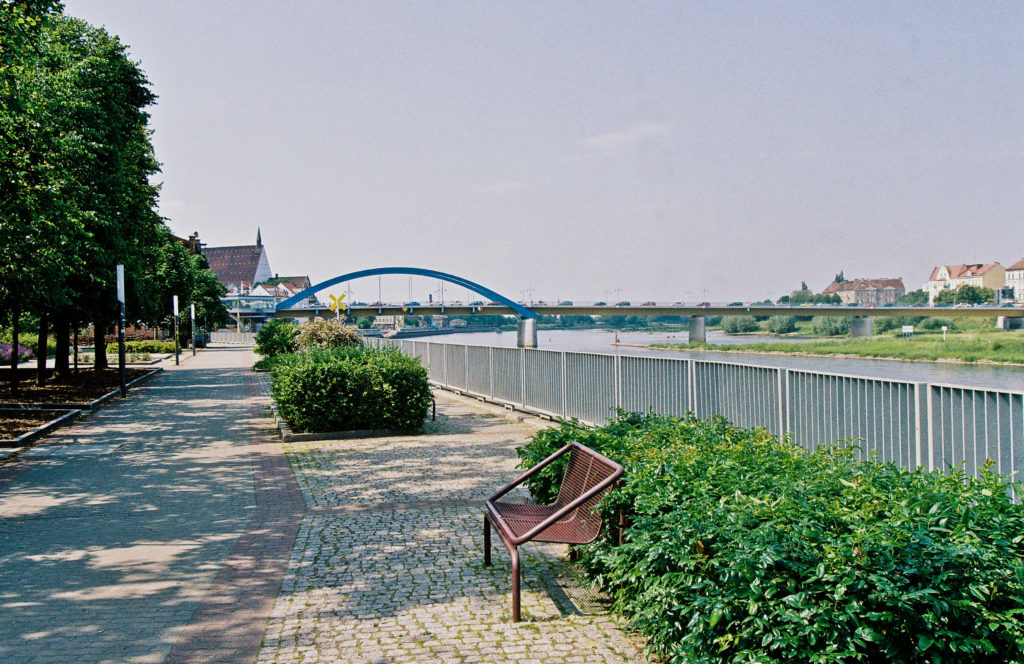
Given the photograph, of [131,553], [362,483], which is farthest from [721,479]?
[362,483]

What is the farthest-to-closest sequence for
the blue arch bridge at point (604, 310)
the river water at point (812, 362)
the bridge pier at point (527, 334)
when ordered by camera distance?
the blue arch bridge at point (604, 310) < the bridge pier at point (527, 334) < the river water at point (812, 362)

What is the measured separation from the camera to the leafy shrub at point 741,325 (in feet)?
247

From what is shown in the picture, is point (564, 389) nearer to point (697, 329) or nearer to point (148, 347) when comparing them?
point (148, 347)

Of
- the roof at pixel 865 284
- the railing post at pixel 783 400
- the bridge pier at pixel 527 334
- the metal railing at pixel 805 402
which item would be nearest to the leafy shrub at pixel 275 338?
the metal railing at pixel 805 402

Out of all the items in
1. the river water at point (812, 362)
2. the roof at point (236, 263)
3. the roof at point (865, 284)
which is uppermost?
the roof at point (236, 263)

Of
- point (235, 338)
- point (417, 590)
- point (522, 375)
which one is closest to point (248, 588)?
point (417, 590)

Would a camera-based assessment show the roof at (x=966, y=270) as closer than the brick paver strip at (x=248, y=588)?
No

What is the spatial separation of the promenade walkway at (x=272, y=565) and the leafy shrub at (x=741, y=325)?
67765mm

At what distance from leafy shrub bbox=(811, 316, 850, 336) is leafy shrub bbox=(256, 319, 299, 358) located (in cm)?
4654

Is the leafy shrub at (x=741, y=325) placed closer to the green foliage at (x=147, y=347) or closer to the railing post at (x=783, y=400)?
the green foliage at (x=147, y=347)

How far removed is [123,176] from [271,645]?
1924cm

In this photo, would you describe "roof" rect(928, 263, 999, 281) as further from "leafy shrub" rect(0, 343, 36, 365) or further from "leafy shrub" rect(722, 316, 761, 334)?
"leafy shrub" rect(0, 343, 36, 365)

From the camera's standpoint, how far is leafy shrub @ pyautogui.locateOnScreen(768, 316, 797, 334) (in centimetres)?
7059

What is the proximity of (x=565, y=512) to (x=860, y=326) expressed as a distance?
6501 cm
